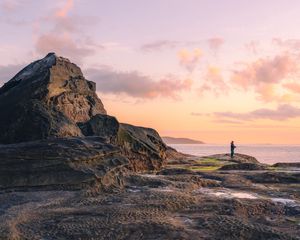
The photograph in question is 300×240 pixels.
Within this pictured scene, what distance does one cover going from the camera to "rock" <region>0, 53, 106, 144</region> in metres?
27.6

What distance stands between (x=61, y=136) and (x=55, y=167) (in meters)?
5.98

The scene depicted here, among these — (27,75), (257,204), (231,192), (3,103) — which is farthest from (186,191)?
(27,75)

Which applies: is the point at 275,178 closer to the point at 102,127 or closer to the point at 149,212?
the point at 102,127

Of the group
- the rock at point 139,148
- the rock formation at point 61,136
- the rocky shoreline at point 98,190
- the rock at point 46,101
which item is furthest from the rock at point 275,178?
the rock at point 46,101

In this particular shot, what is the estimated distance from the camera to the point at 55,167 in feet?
69.3

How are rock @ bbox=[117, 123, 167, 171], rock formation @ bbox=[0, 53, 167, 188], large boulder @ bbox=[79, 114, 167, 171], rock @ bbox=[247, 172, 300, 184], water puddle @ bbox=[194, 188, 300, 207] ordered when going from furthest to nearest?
rock @ bbox=[117, 123, 167, 171]
large boulder @ bbox=[79, 114, 167, 171]
rock @ bbox=[247, 172, 300, 184]
rock formation @ bbox=[0, 53, 167, 188]
water puddle @ bbox=[194, 188, 300, 207]

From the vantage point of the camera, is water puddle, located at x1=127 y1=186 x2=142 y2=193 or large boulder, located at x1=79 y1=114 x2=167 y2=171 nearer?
water puddle, located at x1=127 y1=186 x2=142 y2=193

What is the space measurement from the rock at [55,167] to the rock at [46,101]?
15.8ft

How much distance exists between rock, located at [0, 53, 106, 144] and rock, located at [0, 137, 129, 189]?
4806 millimetres

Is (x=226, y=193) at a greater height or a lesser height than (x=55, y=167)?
lesser

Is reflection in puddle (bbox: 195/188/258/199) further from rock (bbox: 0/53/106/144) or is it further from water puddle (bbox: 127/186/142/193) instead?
rock (bbox: 0/53/106/144)

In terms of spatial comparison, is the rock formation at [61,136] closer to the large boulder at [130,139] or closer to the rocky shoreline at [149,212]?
the large boulder at [130,139]

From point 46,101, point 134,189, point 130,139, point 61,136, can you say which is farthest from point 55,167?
point 130,139

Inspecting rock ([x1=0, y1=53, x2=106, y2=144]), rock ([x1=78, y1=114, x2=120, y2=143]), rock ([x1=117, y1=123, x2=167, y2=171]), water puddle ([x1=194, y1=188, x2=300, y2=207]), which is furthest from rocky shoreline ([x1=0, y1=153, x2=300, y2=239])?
rock ([x1=117, y1=123, x2=167, y2=171])
